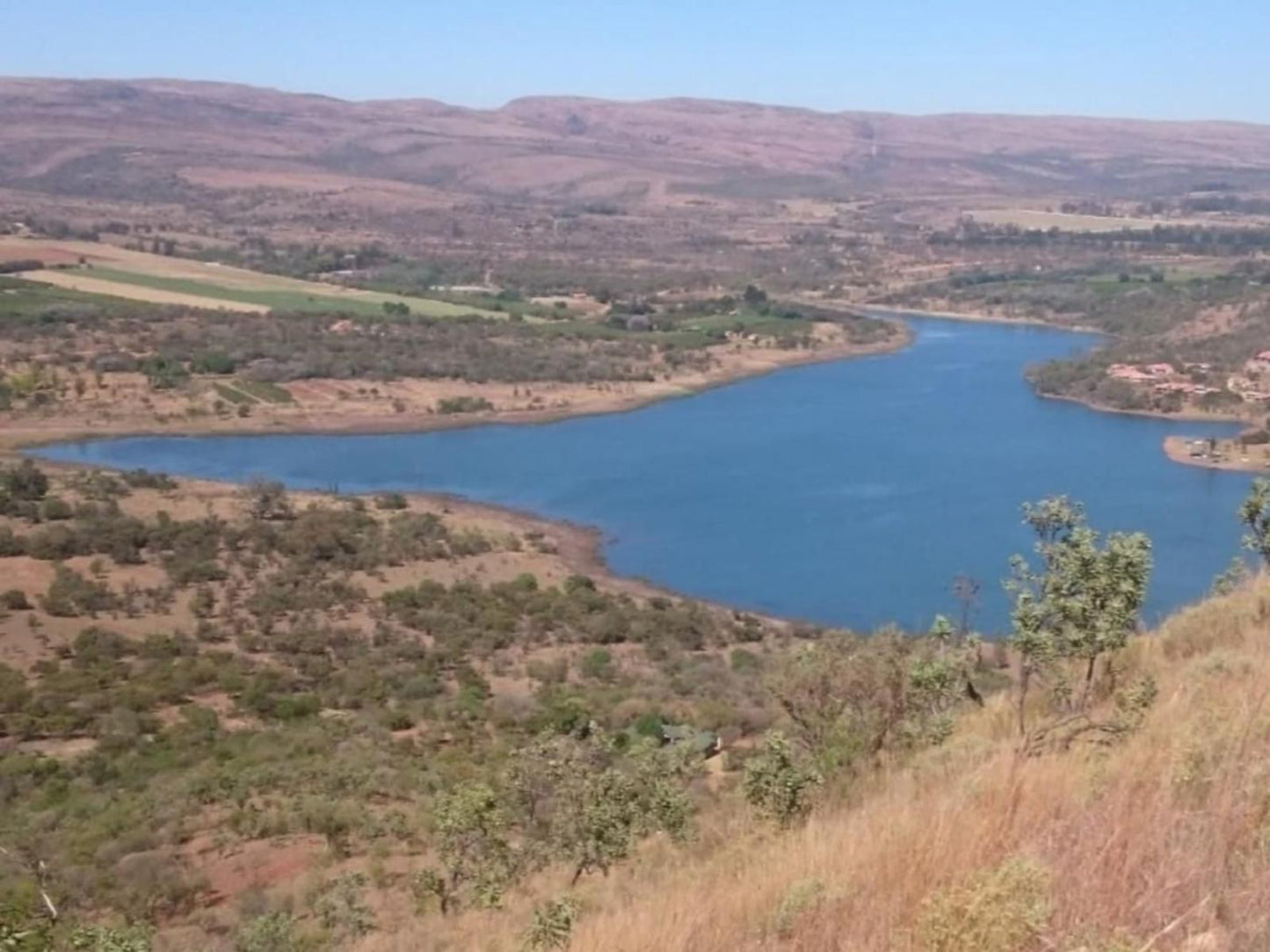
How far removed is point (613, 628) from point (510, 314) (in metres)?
23.9

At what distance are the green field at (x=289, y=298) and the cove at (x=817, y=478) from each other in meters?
10.5

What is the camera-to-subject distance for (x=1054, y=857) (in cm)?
192

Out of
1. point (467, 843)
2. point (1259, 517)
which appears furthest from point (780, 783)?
point (1259, 517)

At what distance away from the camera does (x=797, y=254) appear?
186ft

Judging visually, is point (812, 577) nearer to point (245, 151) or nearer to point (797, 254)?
point (797, 254)

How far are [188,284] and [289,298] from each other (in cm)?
336

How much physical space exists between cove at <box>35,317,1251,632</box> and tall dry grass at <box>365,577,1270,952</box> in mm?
11764

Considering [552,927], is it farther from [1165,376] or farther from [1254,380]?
[1254,380]

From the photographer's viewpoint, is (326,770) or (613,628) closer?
(326,770)

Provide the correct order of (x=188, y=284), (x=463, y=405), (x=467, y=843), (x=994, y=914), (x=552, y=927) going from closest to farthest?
(x=994, y=914) → (x=552, y=927) → (x=467, y=843) → (x=463, y=405) → (x=188, y=284)

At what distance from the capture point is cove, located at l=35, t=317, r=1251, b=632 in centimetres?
1844

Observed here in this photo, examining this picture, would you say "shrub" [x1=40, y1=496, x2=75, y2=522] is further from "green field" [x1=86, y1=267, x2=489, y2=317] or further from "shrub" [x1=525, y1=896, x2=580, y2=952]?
"green field" [x1=86, y1=267, x2=489, y2=317]

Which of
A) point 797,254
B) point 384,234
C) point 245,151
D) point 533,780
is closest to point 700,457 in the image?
point 533,780

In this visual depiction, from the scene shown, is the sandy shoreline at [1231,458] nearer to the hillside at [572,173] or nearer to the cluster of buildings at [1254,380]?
the cluster of buildings at [1254,380]
